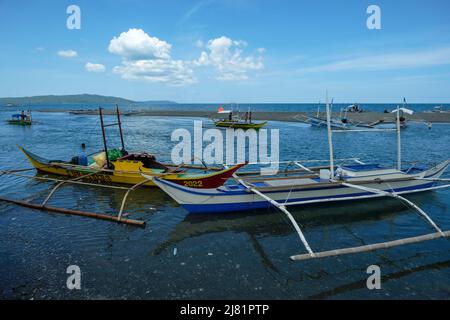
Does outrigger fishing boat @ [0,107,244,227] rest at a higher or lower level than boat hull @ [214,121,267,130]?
lower

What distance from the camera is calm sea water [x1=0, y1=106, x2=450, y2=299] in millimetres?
8227

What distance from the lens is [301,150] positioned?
33.2 meters

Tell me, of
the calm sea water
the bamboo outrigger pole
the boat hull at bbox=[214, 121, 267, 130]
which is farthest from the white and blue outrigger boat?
the boat hull at bbox=[214, 121, 267, 130]

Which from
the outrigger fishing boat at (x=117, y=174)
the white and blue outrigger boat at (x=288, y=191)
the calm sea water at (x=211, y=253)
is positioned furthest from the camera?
the outrigger fishing boat at (x=117, y=174)

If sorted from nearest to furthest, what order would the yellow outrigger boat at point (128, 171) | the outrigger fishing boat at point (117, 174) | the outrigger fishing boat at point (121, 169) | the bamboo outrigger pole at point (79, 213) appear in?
the bamboo outrigger pole at point (79, 213) → the outrigger fishing boat at point (117, 174) → the yellow outrigger boat at point (128, 171) → the outrigger fishing boat at point (121, 169)

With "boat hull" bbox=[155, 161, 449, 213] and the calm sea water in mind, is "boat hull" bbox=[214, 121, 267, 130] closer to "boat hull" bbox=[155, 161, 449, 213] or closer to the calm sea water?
the calm sea water

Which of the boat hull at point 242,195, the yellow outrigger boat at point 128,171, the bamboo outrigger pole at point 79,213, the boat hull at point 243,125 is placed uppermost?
the boat hull at point 243,125

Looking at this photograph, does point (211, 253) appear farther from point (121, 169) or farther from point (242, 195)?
point (121, 169)

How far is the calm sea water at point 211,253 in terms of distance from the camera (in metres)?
8.23

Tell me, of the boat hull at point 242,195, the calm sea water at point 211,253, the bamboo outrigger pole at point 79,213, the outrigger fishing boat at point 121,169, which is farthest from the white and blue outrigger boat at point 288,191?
the outrigger fishing boat at point 121,169

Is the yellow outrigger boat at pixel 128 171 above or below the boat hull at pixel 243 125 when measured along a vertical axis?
below

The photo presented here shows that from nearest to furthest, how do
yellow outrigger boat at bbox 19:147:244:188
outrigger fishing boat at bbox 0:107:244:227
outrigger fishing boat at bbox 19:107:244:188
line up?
1. outrigger fishing boat at bbox 0:107:244:227
2. yellow outrigger boat at bbox 19:147:244:188
3. outrigger fishing boat at bbox 19:107:244:188

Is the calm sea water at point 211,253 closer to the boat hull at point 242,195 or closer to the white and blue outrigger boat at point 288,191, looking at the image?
the boat hull at point 242,195
